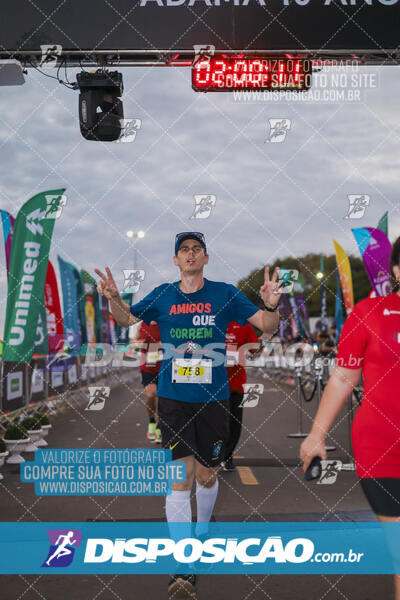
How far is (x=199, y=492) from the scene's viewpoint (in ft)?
15.6

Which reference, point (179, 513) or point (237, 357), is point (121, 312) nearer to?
point (179, 513)

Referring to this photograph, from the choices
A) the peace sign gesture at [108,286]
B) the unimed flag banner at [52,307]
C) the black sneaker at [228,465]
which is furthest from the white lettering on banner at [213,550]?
the unimed flag banner at [52,307]

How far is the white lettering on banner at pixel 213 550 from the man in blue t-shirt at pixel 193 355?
212 millimetres

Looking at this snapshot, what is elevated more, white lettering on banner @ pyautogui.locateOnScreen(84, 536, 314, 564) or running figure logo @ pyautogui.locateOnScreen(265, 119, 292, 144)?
running figure logo @ pyautogui.locateOnScreen(265, 119, 292, 144)

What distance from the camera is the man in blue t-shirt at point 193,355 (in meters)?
4.46

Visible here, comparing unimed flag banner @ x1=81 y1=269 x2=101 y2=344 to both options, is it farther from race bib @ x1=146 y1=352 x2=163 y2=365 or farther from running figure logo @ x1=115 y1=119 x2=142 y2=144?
running figure logo @ x1=115 y1=119 x2=142 y2=144

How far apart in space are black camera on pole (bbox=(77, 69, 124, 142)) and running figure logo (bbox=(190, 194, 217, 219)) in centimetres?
146

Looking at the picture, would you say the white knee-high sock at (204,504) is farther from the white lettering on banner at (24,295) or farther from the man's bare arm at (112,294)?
the white lettering on banner at (24,295)

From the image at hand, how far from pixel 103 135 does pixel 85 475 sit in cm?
382

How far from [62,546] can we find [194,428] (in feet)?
4.32

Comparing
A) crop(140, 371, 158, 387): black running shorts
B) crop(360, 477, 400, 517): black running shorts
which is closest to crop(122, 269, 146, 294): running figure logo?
crop(140, 371, 158, 387): black running shorts

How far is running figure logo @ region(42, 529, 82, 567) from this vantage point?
458 cm

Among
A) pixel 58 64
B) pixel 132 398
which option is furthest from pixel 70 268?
pixel 58 64

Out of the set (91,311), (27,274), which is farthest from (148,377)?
(91,311)
